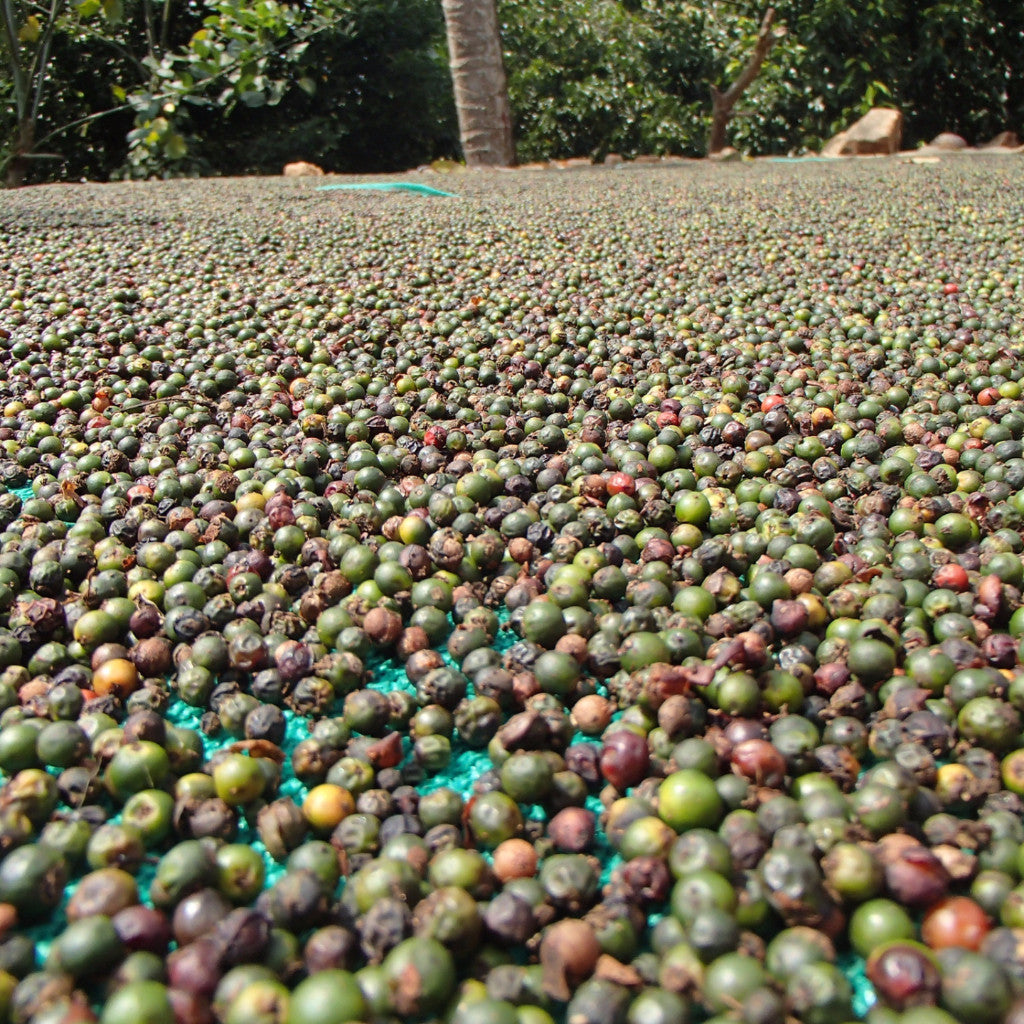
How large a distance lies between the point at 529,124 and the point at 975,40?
9.30m

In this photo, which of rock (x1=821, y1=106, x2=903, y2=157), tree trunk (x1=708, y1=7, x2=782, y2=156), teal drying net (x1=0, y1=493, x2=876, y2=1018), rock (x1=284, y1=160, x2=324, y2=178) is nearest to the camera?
teal drying net (x1=0, y1=493, x2=876, y2=1018)

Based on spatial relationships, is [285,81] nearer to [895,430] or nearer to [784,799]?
[895,430]

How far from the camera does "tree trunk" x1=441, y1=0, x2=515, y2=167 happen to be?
11.7 m

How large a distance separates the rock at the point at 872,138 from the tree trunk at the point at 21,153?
13.1 m

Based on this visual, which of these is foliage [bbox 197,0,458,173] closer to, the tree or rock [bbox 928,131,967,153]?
the tree

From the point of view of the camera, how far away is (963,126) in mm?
16688

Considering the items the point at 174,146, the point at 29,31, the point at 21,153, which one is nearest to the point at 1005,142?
the point at 174,146

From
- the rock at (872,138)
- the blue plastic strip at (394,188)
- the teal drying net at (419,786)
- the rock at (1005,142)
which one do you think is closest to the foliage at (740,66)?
the rock at (1005,142)

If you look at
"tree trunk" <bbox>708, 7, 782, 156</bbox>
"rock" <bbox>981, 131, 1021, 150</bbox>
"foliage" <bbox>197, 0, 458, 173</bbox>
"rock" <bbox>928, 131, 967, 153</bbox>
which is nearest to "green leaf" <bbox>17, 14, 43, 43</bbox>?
"foliage" <bbox>197, 0, 458, 173</bbox>

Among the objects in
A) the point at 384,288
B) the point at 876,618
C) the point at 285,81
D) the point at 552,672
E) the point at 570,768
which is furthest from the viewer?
the point at 285,81

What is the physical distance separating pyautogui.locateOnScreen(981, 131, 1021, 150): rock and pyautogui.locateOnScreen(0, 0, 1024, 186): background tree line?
101cm

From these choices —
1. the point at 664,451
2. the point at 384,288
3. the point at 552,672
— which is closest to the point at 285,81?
the point at 384,288

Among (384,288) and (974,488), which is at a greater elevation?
(384,288)

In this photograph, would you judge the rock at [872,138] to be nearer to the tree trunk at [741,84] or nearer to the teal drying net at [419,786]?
the tree trunk at [741,84]
